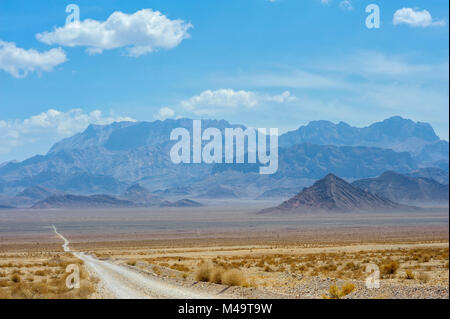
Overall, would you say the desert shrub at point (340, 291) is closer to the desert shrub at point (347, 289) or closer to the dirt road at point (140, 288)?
the desert shrub at point (347, 289)

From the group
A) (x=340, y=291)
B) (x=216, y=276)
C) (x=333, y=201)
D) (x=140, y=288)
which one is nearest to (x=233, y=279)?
(x=216, y=276)

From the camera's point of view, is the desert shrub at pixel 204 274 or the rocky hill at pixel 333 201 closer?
the desert shrub at pixel 204 274

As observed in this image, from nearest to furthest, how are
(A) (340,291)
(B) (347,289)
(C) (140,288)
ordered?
(B) (347,289) → (A) (340,291) → (C) (140,288)

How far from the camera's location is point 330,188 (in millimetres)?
193750

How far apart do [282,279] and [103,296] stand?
1071 centimetres

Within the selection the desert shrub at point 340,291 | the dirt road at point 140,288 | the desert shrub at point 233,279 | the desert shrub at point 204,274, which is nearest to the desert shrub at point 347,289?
the desert shrub at point 340,291

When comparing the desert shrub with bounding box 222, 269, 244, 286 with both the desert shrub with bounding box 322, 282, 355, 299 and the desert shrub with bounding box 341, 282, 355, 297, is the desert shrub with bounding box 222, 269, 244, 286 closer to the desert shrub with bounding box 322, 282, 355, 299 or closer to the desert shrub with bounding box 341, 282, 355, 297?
the desert shrub with bounding box 322, 282, 355, 299

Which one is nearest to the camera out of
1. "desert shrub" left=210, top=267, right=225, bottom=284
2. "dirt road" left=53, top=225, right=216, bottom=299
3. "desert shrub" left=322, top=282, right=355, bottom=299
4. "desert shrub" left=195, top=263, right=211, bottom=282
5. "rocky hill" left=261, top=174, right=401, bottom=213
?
"dirt road" left=53, top=225, right=216, bottom=299

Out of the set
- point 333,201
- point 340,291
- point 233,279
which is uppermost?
point 333,201

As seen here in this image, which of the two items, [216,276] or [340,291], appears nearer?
[340,291]

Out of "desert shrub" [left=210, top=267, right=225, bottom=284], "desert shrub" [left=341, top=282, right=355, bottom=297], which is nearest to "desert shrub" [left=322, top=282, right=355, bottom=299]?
"desert shrub" [left=341, top=282, right=355, bottom=297]

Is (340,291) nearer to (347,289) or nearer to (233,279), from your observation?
(347,289)
